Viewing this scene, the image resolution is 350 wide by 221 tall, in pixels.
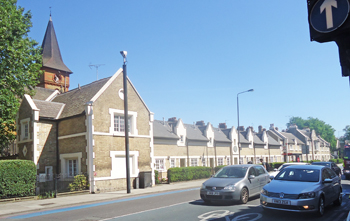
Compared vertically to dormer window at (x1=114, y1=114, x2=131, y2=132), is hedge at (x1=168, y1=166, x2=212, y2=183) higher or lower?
lower

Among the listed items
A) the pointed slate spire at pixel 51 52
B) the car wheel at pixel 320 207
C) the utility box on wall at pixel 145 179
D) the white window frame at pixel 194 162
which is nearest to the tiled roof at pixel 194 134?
the white window frame at pixel 194 162

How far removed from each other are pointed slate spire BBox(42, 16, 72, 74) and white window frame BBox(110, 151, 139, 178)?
3060 cm

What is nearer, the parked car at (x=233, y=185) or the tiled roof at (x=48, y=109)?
the parked car at (x=233, y=185)

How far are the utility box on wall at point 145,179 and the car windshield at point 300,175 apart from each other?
1295 cm

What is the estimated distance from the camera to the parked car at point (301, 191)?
8719 mm

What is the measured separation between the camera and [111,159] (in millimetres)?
20891

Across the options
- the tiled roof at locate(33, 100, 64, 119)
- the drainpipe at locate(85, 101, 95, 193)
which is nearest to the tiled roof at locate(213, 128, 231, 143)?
the tiled roof at locate(33, 100, 64, 119)

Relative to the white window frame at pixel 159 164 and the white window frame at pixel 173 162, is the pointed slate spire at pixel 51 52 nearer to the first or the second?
the white window frame at pixel 173 162

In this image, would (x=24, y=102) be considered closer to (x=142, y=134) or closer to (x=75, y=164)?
(x=75, y=164)

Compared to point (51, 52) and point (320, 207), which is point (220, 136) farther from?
point (320, 207)

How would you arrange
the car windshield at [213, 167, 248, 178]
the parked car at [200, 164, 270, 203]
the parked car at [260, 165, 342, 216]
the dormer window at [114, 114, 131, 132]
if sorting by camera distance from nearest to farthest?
the parked car at [260, 165, 342, 216]
the parked car at [200, 164, 270, 203]
the car windshield at [213, 167, 248, 178]
the dormer window at [114, 114, 131, 132]

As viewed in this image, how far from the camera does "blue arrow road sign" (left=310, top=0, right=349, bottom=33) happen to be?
3.62m

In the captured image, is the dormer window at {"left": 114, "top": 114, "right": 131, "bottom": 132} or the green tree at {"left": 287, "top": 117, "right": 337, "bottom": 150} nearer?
the dormer window at {"left": 114, "top": 114, "right": 131, "bottom": 132}

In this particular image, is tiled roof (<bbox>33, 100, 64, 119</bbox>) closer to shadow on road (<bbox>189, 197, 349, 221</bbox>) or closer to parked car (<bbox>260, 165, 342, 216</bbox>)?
shadow on road (<bbox>189, 197, 349, 221</bbox>)
